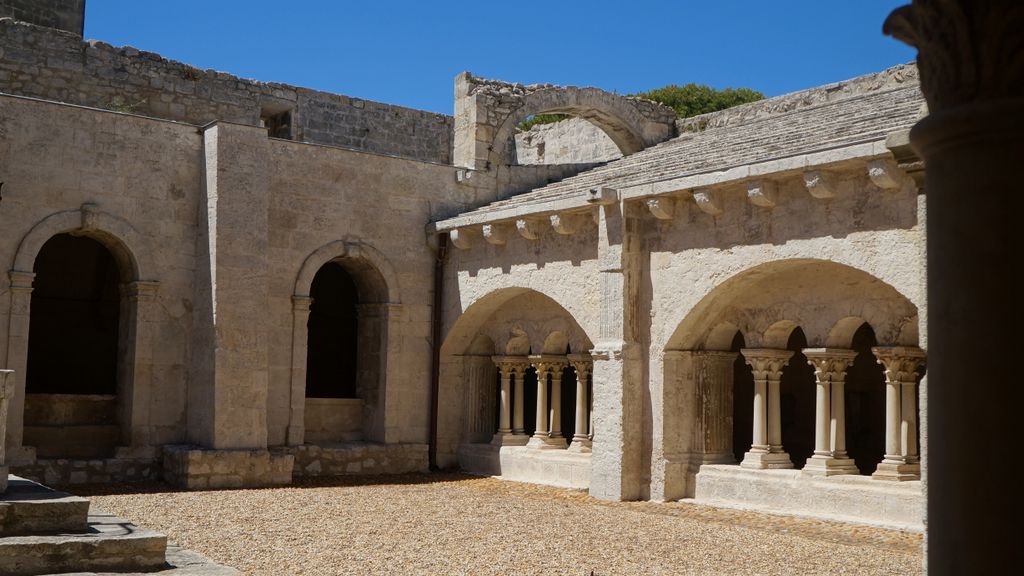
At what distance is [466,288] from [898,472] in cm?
584

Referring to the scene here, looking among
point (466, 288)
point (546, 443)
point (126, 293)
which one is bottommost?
point (546, 443)

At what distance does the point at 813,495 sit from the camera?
9609 millimetres

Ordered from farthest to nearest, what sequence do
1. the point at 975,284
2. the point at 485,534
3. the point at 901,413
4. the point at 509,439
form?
the point at 509,439 → the point at 901,413 → the point at 485,534 → the point at 975,284

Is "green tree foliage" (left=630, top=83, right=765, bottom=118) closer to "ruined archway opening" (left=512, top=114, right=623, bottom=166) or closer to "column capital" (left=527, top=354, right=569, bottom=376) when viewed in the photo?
"ruined archway opening" (left=512, top=114, right=623, bottom=166)

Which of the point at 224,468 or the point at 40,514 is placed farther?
the point at 224,468

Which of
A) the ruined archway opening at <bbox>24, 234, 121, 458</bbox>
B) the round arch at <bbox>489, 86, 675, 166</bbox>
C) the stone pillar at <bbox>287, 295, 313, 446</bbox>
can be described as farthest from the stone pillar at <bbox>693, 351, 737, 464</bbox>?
the ruined archway opening at <bbox>24, 234, 121, 458</bbox>

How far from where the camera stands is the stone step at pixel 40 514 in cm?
606

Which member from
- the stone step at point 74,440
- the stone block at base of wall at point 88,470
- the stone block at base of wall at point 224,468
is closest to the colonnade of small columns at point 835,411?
the stone block at base of wall at point 224,468

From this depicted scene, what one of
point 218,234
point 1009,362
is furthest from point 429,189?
point 1009,362

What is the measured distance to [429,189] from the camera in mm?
13711

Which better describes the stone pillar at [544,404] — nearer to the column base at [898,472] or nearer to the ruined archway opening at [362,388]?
the ruined archway opening at [362,388]

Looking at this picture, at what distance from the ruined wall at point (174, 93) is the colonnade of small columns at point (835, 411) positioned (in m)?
8.93

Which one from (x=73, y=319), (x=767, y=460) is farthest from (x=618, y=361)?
(x=73, y=319)

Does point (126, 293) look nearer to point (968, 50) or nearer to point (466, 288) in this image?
point (466, 288)
